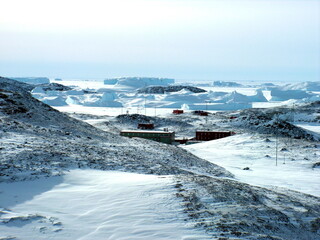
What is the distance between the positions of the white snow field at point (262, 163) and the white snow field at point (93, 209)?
6.82m

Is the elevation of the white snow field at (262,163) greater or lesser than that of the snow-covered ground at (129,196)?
lesser

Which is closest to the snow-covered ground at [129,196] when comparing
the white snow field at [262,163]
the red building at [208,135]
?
the white snow field at [262,163]

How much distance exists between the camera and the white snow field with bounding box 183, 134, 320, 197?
16500mm

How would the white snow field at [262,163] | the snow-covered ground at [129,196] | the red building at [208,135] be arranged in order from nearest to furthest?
1. the snow-covered ground at [129,196]
2. the white snow field at [262,163]
3. the red building at [208,135]

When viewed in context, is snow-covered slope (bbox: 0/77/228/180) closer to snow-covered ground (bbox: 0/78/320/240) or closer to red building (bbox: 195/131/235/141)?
snow-covered ground (bbox: 0/78/320/240)

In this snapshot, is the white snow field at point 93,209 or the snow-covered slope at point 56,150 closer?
the white snow field at point 93,209

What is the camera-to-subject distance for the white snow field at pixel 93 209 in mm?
7082

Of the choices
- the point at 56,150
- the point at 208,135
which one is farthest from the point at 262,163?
the point at 208,135

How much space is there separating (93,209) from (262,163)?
16428mm

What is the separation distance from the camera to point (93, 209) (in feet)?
27.5

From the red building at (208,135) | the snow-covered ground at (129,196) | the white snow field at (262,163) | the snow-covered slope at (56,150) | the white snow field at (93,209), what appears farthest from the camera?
the red building at (208,135)

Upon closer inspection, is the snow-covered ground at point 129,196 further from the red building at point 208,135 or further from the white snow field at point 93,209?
the red building at point 208,135

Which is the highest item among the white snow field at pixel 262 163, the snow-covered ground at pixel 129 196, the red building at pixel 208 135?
the snow-covered ground at pixel 129 196

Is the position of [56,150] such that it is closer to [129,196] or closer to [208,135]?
[129,196]
